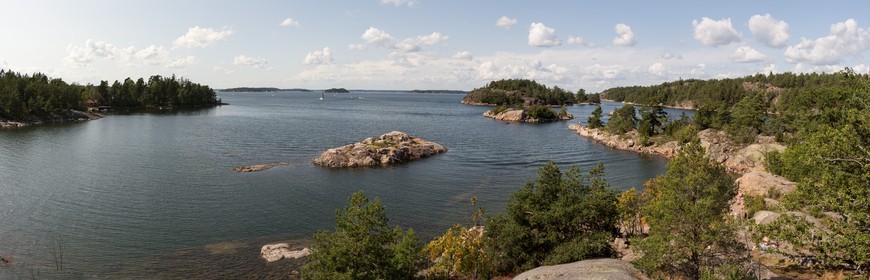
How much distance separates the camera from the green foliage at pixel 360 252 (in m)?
22.0

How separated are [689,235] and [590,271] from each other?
4.20 m

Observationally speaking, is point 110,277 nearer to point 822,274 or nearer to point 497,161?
point 822,274

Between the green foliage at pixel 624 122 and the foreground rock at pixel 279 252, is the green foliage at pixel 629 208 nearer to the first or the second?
the foreground rock at pixel 279 252

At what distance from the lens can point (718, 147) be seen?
8219 centimetres

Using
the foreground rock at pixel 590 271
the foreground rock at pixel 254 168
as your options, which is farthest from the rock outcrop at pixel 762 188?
the foreground rock at pixel 254 168

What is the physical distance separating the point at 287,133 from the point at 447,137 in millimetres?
37864

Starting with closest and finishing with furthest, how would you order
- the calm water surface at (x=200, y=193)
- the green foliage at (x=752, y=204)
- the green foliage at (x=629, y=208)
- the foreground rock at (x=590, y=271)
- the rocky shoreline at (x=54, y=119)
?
the foreground rock at (x=590, y=271), the green foliage at (x=629, y=208), the green foliage at (x=752, y=204), the calm water surface at (x=200, y=193), the rocky shoreline at (x=54, y=119)

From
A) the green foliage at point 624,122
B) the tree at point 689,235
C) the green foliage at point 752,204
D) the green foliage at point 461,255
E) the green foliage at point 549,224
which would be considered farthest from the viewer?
the green foliage at point 624,122

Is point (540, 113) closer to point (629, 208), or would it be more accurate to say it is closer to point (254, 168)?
point (254, 168)

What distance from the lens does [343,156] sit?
236 feet

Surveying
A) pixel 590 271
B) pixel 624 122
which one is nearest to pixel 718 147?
pixel 624 122

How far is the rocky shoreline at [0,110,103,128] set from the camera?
117500 mm

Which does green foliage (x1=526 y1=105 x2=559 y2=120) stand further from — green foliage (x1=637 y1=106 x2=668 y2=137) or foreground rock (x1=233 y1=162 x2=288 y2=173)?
foreground rock (x1=233 y1=162 x2=288 y2=173)

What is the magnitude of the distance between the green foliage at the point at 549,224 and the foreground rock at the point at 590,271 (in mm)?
3185
